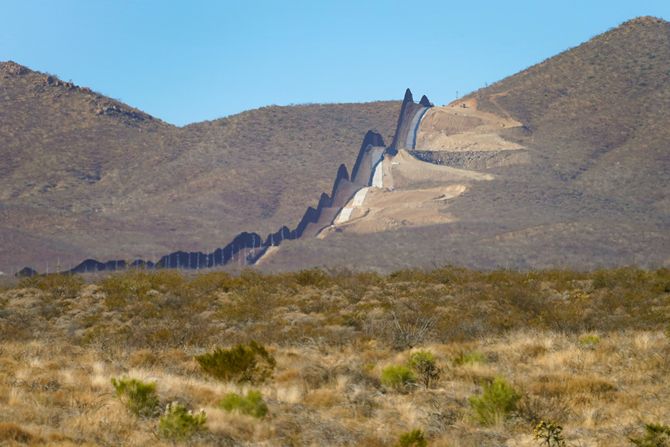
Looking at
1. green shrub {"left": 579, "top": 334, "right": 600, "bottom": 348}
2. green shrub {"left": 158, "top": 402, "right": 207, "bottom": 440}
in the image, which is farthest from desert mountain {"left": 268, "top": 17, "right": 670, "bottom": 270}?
green shrub {"left": 158, "top": 402, "right": 207, "bottom": 440}

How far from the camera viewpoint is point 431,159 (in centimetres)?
10544

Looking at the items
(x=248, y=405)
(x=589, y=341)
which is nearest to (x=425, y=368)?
(x=248, y=405)

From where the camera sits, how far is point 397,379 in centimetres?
1447

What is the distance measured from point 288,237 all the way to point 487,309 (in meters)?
60.2

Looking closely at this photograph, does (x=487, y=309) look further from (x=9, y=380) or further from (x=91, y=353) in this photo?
(x=9, y=380)

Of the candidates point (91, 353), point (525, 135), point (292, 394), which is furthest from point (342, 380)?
point (525, 135)

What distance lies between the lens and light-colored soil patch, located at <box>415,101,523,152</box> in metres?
109

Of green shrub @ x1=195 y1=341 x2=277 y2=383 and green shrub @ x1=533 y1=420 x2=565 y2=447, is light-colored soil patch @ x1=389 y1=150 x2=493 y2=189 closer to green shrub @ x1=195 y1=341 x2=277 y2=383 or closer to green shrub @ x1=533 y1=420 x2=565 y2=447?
green shrub @ x1=195 y1=341 x2=277 y2=383

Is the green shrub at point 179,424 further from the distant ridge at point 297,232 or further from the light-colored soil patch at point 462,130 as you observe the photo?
the light-colored soil patch at point 462,130

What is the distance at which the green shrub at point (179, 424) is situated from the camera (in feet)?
34.7

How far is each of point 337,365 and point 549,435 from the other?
236 inches

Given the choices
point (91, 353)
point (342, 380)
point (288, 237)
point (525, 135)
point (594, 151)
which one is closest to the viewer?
point (342, 380)

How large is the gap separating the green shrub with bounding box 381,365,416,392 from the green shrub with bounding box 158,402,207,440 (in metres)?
4.27

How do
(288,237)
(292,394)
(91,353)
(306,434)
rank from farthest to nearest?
(288,237) < (91,353) < (292,394) < (306,434)
